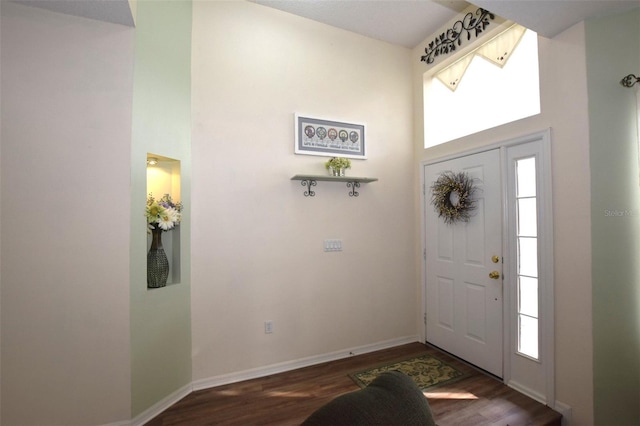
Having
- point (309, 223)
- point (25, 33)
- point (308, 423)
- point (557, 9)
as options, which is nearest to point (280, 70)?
point (309, 223)

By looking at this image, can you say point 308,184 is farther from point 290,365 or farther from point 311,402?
point 311,402

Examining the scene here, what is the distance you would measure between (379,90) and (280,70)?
111 centimetres

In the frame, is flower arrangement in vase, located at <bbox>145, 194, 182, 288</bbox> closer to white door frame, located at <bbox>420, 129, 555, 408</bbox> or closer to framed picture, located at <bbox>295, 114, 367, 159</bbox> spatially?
framed picture, located at <bbox>295, 114, 367, 159</bbox>

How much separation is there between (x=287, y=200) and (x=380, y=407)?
2.11m

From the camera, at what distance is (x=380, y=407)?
829 mm

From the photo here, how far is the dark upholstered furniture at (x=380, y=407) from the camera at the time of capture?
77cm

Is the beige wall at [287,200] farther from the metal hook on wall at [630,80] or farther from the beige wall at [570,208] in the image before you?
the metal hook on wall at [630,80]

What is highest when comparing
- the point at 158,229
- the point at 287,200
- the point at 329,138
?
the point at 329,138

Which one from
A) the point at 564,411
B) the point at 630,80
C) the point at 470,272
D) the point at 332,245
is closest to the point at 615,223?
the point at 630,80

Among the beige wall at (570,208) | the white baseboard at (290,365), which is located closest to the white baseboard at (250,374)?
the white baseboard at (290,365)

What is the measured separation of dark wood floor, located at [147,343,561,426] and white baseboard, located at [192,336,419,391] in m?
0.06

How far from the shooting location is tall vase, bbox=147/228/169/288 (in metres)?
2.17

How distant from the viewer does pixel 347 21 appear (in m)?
2.91

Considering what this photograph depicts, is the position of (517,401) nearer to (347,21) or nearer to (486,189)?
(486,189)
